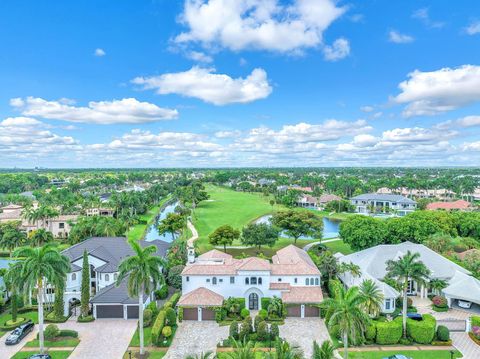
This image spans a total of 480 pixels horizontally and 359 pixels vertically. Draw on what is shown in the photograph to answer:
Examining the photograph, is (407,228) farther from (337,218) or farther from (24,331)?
(24,331)

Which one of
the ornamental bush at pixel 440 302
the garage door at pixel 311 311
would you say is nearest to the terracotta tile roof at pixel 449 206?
the ornamental bush at pixel 440 302

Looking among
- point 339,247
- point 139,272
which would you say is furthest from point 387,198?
point 139,272

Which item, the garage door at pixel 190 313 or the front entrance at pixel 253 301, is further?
the front entrance at pixel 253 301

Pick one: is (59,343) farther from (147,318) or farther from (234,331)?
(234,331)

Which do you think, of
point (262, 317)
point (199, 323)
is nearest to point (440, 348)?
point (262, 317)

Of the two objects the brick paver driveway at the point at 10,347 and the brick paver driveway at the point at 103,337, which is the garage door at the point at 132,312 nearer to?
the brick paver driveway at the point at 103,337

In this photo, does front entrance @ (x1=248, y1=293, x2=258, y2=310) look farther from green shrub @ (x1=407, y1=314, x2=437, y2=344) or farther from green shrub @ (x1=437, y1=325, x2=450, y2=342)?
green shrub @ (x1=437, y1=325, x2=450, y2=342)

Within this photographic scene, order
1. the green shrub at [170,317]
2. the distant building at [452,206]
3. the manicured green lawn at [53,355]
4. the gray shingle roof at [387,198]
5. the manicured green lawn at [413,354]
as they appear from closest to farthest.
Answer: the manicured green lawn at [413,354]
the manicured green lawn at [53,355]
the green shrub at [170,317]
the distant building at [452,206]
the gray shingle roof at [387,198]
